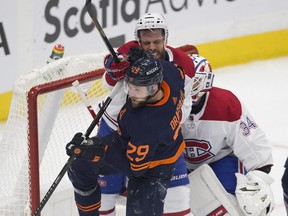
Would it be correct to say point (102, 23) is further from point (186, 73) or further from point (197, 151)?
point (186, 73)

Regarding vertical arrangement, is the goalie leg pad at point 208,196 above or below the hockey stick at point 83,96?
below

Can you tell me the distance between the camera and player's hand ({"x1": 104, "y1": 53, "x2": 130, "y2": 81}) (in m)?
3.10

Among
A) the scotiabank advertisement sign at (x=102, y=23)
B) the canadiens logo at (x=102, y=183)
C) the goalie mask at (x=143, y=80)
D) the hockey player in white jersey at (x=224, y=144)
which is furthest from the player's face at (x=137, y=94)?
the scotiabank advertisement sign at (x=102, y=23)

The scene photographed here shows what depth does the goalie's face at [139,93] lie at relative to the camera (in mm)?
2928

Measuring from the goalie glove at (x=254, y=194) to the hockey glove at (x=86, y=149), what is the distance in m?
0.61

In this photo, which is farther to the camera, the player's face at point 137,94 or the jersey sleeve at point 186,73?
the jersey sleeve at point 186,73

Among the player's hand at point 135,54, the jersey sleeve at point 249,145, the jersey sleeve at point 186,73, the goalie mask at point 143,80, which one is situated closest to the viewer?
the goalie mask at point 143,80

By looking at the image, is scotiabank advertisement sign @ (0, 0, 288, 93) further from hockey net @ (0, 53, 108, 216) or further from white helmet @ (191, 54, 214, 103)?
white helmet @ (191, 54, 214, 103)

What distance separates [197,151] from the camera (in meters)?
3.53

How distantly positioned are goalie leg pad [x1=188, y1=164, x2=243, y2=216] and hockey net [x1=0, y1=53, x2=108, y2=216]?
0.57m

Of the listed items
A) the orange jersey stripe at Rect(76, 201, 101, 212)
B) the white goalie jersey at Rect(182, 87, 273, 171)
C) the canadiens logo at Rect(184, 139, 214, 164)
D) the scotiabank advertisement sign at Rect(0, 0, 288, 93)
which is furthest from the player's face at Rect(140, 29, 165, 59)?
the scotiabank advertisement sign at Rect(0, 0, 288, 93)

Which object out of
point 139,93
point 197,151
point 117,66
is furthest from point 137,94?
point 197,151

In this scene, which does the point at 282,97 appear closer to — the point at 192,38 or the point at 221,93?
the point at 192,38

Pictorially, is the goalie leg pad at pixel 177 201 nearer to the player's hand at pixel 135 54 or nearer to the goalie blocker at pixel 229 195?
the goalie blocker at pixel 229 195
